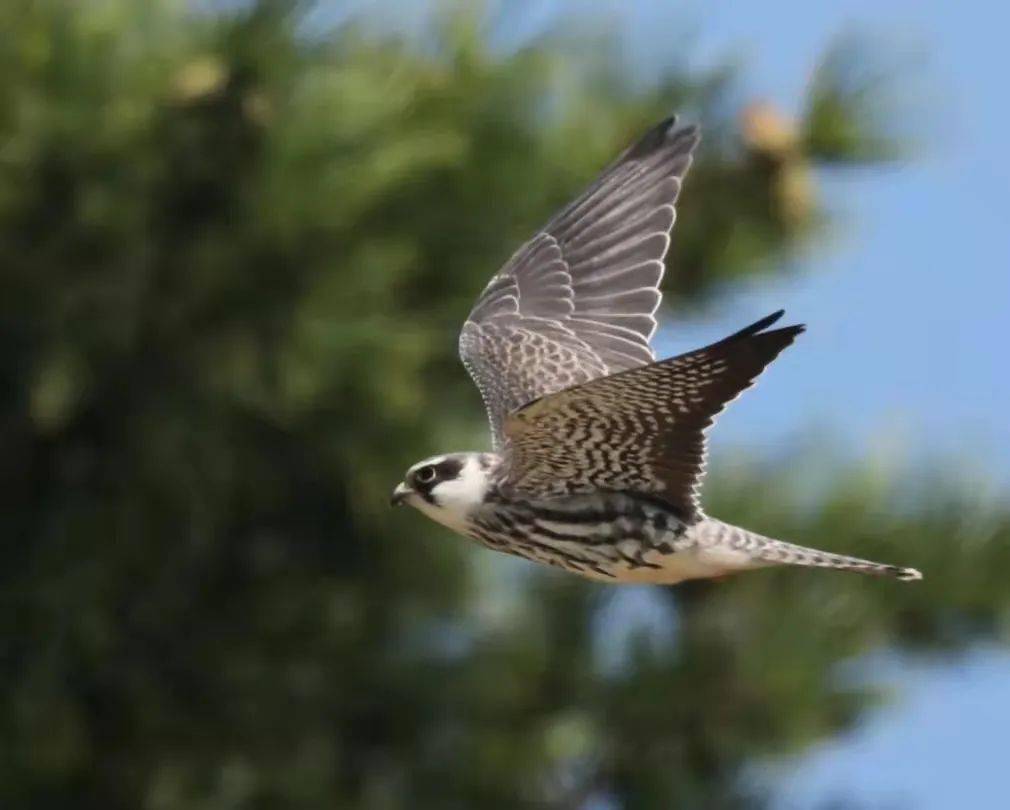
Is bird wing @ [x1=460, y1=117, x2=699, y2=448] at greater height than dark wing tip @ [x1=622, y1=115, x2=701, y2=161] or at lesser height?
lesser

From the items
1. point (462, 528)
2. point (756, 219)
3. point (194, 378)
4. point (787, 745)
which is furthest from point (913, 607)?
point (462, 528)

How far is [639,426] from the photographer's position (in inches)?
184

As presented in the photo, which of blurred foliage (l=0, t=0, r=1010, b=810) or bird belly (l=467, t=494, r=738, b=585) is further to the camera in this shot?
blurred foliage (l=0, t=0, r=1010, b=810)

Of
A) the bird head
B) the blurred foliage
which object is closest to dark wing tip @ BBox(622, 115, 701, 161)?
the bird head

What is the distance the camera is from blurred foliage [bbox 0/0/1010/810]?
823cm

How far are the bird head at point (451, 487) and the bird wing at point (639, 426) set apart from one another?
0.04 metres

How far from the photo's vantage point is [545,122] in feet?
28.9

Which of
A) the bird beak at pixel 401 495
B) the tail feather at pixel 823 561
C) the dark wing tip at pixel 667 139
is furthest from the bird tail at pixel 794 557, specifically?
the dark wing tip at pixel 667 139

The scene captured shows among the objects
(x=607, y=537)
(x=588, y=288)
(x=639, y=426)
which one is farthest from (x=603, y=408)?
(x=588, y=288)

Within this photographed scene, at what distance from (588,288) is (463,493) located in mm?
690

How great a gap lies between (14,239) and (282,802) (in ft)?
5.48

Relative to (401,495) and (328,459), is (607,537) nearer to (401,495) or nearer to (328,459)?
(401,495)

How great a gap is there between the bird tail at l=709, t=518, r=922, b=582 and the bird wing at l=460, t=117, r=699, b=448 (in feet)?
1.62

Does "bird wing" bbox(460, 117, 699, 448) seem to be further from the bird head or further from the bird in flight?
the bird head
